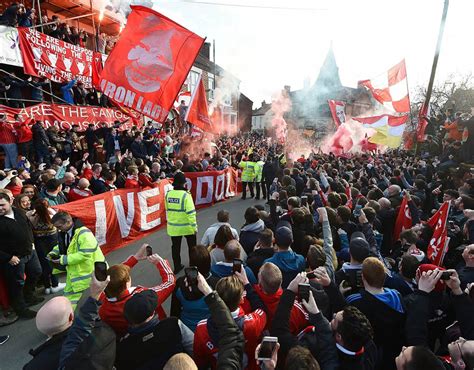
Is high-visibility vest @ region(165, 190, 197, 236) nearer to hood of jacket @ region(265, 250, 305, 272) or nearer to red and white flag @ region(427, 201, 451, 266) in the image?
hood of jacket @ region(265, 250, 305, 272)

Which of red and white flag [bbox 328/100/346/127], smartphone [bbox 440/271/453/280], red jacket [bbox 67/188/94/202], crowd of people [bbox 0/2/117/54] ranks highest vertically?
crowd of people [bbox 0/2/117/54]

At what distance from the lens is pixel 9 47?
1043 cm

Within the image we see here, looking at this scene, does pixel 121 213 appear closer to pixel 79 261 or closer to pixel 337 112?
pixel 79 261

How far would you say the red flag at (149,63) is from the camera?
6.99m

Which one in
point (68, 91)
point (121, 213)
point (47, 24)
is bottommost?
Result: point (121, 213)

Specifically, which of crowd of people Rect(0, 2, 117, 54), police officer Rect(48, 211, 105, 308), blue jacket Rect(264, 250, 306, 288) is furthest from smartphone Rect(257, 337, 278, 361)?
crowd of people Rect(0, 2, 117, 54)

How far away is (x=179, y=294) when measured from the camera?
2.83m

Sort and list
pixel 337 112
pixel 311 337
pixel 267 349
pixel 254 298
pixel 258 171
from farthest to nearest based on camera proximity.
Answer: pixel 337 112 < pixel 258 171 < pixel 254 298 < pixel 311 337 < pixel 267 349

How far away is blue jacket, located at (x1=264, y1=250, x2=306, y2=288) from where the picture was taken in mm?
3461

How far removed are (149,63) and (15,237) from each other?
4742 mm

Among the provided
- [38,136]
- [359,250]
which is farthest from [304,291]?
[38,136]

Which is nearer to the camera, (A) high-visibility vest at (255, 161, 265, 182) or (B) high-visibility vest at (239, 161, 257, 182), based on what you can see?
(B) high-visibility vest at (239, 161, 257, 182)

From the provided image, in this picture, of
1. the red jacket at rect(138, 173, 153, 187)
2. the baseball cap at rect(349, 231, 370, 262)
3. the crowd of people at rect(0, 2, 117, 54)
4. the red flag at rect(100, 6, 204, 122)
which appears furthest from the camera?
the crowd of people at rect(0, 2, 117, 54)

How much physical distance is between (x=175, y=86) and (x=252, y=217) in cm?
398
